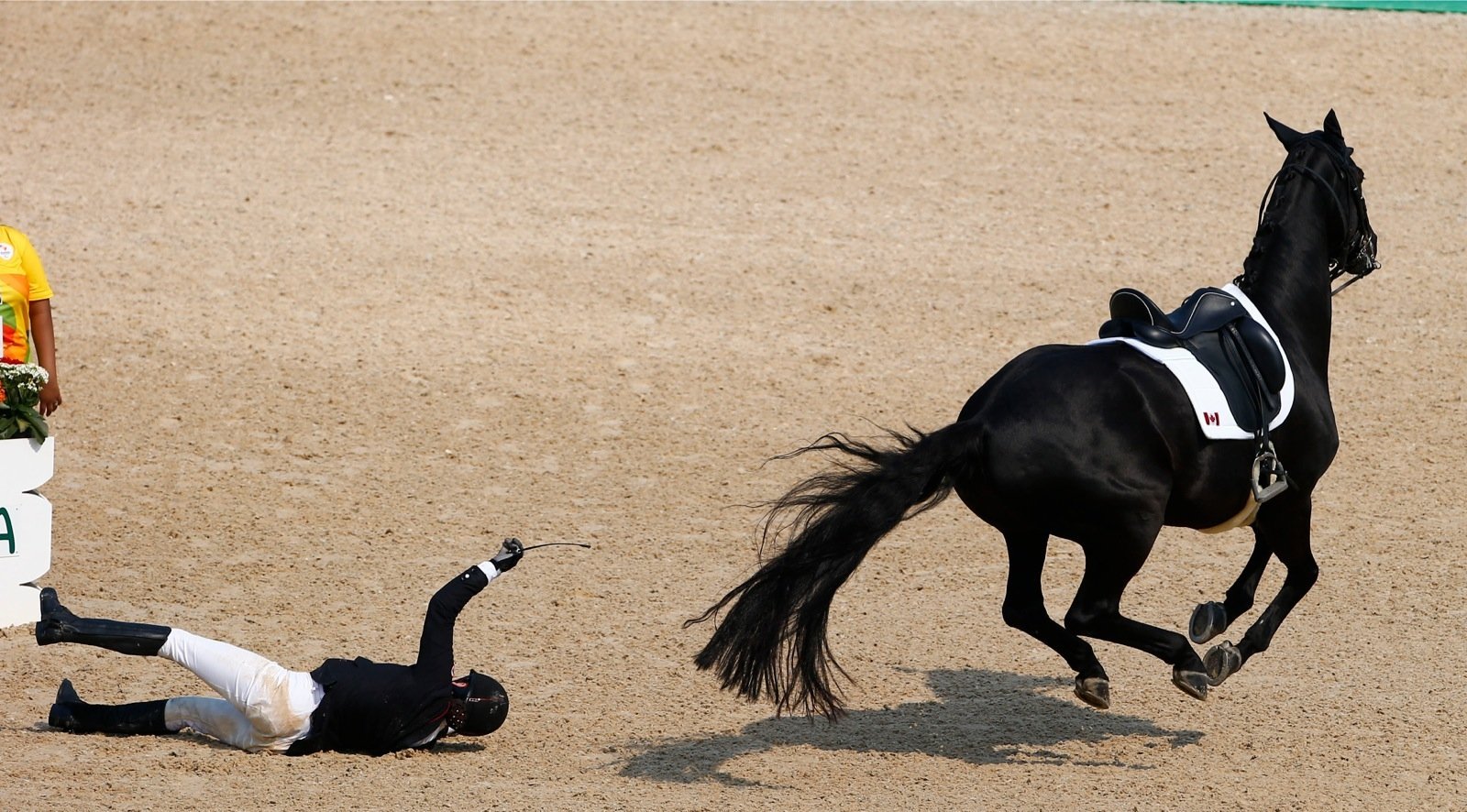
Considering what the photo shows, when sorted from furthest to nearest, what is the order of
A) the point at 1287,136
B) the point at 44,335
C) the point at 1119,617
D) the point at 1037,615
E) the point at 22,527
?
the point at 44,335, the point at 22,527, the point at 1287,136, the point at 1037,615, the point at 1119,617

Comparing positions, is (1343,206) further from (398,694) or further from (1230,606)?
(398,694)

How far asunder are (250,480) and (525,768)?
12.7 ft

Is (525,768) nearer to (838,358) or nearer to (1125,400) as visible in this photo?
(1125,400)

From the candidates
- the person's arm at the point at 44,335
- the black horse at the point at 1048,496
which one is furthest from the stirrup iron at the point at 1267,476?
the person's arm at the point at 44,335

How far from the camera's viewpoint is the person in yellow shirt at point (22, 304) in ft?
23.3

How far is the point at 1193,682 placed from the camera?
583 centimetres

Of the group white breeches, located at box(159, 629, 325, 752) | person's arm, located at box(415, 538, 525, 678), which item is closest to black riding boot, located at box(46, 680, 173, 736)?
white breeches, located at box(159, 629, 325, 752)

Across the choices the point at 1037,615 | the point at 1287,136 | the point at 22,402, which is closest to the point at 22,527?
the point at 22,402

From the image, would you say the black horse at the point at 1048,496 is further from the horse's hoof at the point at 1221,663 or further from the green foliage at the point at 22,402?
the green foliage at the point at 22,402

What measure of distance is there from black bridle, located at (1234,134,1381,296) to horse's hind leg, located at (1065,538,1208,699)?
1426 mm

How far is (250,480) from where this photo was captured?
8.91 m

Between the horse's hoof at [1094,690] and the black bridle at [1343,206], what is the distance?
Result: 5.82 feet

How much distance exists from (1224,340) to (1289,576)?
1.09 m

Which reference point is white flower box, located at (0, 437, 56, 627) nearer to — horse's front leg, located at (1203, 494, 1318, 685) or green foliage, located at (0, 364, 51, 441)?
green foliage, located at (0, 364, 51, 441)
